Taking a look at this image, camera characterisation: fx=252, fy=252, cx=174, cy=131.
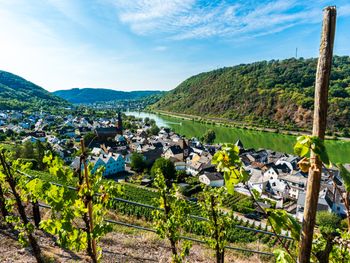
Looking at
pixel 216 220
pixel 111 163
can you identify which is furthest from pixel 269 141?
pixel 216 220

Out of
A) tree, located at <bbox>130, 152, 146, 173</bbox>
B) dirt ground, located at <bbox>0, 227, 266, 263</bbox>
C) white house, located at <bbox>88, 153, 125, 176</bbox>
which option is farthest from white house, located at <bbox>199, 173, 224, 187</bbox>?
dirt ground, located at <bbox>0, 227, 266, 263</bbox>

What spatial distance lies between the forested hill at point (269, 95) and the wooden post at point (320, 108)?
85024 mm

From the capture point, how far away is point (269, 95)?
108 m

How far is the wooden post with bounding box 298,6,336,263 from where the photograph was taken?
1200 millimetres

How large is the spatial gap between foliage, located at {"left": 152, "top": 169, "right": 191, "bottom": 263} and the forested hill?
82.1 metres

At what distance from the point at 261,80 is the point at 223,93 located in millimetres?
19460

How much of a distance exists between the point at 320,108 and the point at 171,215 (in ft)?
14.2

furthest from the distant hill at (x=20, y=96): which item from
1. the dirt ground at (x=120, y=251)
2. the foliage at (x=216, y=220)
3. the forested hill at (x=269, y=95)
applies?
the foliage at (x=216, y=220)

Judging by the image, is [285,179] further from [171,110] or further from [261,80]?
[171,110]

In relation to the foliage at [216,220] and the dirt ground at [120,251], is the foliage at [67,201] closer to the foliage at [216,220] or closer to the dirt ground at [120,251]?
the foliage at [216,220]

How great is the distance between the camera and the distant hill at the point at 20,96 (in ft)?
366

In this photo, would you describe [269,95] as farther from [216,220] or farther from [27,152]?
[216,220]

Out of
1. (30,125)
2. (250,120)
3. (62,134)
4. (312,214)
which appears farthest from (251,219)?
(250,120)

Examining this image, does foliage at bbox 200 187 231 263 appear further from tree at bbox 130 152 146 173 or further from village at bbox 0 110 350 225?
tree at bbox 130 152 146 173
